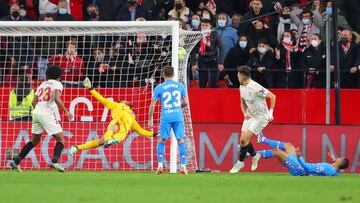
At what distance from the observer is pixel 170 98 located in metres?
23.1

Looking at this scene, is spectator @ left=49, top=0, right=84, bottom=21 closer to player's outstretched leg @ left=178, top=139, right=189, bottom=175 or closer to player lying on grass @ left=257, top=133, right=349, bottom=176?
player's outstretched leg @ left=178, top=139, right=189, bottom=175

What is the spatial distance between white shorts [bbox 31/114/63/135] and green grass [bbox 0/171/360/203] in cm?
231

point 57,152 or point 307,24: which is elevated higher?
point 307,24

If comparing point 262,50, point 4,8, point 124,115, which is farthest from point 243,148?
point 4,8

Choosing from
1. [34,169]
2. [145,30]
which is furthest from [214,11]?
[34,169]

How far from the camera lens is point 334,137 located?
85.9ft

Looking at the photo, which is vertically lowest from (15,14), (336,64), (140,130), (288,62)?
(140,130)

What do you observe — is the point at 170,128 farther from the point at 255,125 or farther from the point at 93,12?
the point at 93,12

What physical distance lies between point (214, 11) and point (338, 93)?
4.48 metres

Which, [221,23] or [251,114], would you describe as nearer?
[251,114]

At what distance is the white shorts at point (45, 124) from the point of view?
23125mm

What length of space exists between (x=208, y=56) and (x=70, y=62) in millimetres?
3179

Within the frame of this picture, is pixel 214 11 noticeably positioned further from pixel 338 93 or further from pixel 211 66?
pixel 338 93

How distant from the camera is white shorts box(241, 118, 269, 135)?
957 inches
